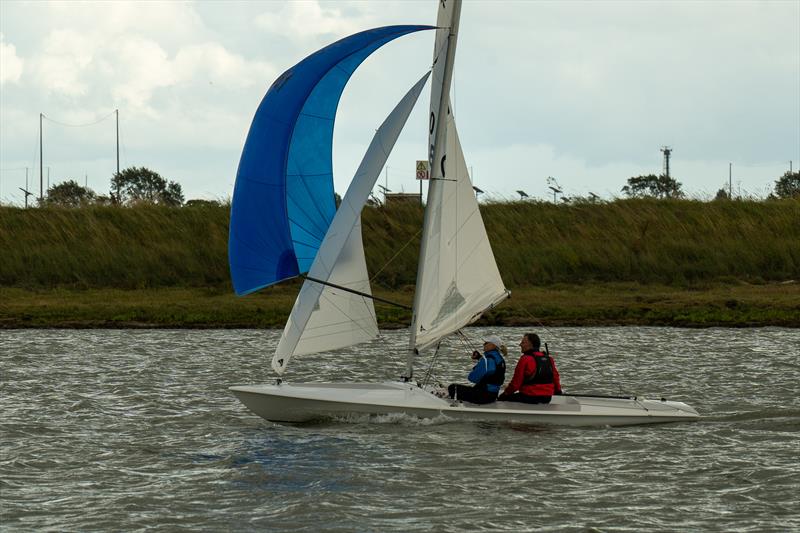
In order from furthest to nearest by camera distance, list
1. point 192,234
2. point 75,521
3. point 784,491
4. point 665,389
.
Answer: point 192,234 < point 665,389 < point 784,491 < point 75,521

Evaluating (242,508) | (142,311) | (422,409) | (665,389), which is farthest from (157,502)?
(142,311)

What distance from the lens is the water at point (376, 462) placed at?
1605cm

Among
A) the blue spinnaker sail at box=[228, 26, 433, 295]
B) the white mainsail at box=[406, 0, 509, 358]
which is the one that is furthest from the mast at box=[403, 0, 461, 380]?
the blue spinnaker sail at box=[228, 26, 433, 295]

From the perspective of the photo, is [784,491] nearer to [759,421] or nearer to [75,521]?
[759,421]

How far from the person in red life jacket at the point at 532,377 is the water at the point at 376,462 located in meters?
0.51

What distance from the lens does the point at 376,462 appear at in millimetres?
18906

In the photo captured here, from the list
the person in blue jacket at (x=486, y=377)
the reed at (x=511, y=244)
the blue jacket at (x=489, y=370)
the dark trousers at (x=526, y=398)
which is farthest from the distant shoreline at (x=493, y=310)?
the blue jacket at (x=489, y=370)

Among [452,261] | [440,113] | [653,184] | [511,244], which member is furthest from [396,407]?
[653,184]

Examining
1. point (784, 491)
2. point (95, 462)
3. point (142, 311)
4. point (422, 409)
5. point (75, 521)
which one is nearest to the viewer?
point (75, 521)

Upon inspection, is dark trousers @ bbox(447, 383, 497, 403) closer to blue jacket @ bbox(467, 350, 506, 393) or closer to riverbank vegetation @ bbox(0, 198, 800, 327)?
blue jacket @ bbox(467, 350, 506, 393)

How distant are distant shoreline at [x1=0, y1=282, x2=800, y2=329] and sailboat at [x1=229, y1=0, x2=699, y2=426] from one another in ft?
55.0

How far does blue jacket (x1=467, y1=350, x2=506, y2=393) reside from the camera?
2053 centimetres

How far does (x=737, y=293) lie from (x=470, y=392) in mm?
22929

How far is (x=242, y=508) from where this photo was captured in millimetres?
16406
